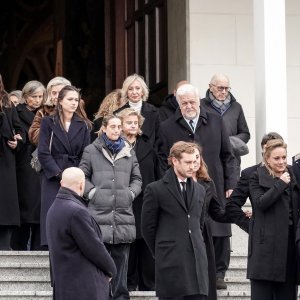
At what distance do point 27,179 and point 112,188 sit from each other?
74.1 inches

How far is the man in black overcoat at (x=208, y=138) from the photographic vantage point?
13102 millimetres

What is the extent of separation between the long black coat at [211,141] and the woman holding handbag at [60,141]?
30.7 inches

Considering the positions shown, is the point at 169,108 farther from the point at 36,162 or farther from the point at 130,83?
the point at 36,162

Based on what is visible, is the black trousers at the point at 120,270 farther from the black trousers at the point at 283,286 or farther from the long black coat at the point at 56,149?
the black trousers at the point at 283,286

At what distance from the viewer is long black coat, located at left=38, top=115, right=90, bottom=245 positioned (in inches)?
518

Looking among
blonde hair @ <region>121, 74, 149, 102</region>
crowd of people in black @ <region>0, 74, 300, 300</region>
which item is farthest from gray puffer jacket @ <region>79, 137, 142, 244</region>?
blonde hair @ <region>121, 74, 149, 102</region>

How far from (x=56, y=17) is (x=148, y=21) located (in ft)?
16.9

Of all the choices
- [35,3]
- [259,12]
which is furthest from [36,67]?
[259,12]

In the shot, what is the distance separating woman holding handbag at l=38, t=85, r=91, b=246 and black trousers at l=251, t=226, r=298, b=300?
2.38 m

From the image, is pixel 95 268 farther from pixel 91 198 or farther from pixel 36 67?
pixel 36 67

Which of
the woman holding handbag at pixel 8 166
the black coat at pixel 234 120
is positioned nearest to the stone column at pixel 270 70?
the black coat at pixel 234 120

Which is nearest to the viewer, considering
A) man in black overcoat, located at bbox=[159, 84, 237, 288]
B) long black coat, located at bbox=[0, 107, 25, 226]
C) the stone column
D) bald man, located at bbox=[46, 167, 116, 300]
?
bald man, located at bbox=[46, 167, 116, 300]

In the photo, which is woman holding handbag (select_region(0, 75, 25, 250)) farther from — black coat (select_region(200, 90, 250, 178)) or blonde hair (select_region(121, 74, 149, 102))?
black coat (select_region(200, 90, 250, 178))

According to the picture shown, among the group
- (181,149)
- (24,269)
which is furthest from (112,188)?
(24,269)
